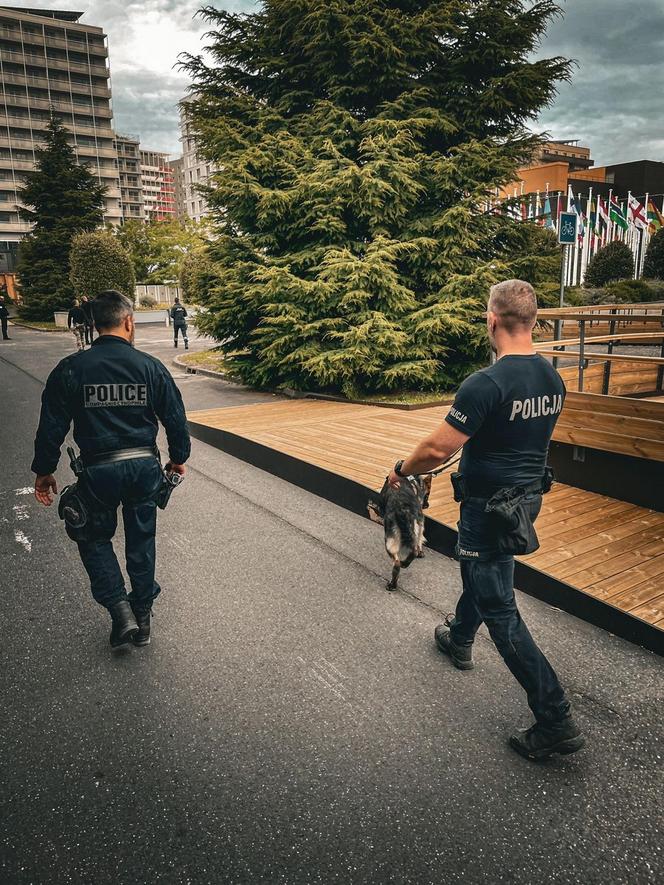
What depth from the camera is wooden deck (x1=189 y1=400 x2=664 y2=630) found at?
3.92 metres

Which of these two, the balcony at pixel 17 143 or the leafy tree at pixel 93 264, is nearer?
the leafy tree at pixel 93 264

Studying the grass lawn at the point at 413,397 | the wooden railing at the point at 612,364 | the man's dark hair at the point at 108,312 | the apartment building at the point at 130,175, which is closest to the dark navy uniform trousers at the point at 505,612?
the man's dark hair at the point at 108,312

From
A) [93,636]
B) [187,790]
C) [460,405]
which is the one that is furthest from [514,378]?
[93,636]

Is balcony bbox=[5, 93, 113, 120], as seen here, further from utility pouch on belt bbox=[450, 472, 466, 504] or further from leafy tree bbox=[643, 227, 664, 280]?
utility pouch on belt bbox=[450, 472, 466, 504]

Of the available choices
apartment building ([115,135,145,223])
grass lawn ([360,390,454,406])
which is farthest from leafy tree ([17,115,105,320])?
apartment building ([115,135,145,223])

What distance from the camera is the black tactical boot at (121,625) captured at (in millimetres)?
3582

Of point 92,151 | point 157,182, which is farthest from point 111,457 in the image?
point 157,182

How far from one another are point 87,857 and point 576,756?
214 centimetres

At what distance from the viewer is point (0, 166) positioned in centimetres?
8481

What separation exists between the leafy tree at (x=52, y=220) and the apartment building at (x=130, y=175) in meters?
94.5

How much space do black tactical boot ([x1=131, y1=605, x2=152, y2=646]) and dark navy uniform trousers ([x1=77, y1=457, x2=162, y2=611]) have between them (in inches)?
1.5

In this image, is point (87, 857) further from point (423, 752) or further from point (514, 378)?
point (514, 378)

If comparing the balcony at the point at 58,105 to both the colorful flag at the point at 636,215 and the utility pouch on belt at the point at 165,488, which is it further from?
the utility pouch on belt at the point at 165,488

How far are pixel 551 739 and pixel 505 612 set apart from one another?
0.59m
